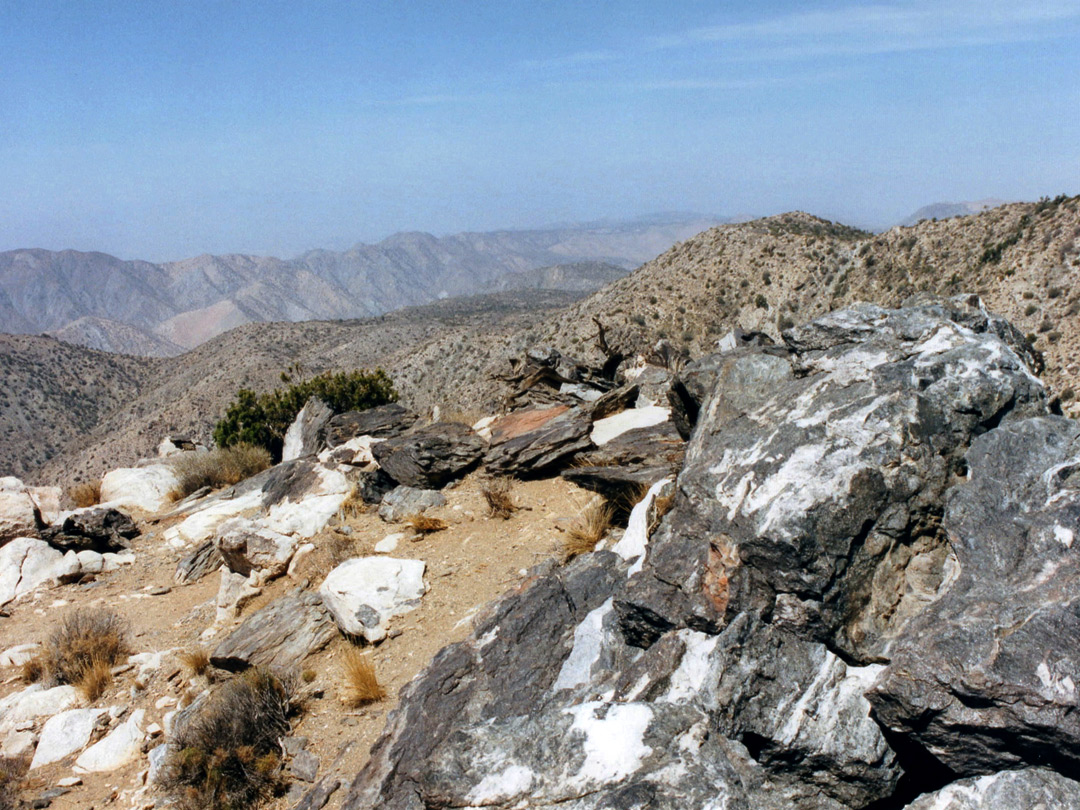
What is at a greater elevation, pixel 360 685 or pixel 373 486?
pixel 373 486

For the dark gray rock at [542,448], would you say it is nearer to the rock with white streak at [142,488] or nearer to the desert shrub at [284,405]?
the rock with white streak at [142,488]

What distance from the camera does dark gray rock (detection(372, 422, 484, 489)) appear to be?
10438mm

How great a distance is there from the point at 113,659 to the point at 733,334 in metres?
10.5

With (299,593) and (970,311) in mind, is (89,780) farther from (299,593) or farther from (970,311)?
(970,311)

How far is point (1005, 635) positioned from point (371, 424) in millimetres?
12216

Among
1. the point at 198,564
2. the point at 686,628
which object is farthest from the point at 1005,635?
the point at 198,564

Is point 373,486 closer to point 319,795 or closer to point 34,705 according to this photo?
point 34,705

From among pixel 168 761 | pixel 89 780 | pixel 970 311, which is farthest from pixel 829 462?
pixel 89 780

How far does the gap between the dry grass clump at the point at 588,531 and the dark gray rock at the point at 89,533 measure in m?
9.09

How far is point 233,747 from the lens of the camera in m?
5.63

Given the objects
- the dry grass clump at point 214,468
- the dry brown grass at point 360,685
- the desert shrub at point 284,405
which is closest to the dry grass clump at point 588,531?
the dry brown grass at point 360,685

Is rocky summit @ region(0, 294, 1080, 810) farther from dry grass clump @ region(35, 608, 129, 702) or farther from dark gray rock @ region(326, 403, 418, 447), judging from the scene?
dark gray rock @ region(326, 403, 418, 447)

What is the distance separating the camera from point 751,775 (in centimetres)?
343

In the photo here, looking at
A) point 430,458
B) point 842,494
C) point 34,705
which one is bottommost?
point 34,705
